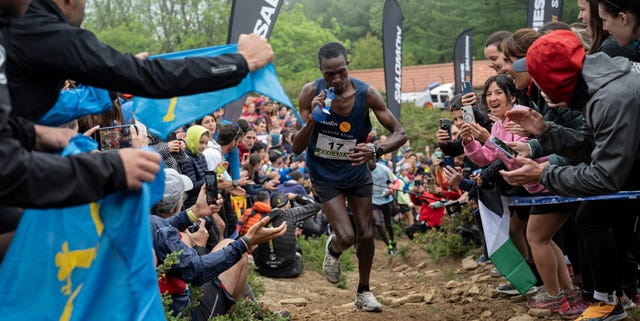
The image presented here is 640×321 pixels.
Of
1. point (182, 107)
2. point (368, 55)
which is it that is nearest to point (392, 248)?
point (182, 107)

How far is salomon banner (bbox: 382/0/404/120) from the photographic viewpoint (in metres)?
16.5

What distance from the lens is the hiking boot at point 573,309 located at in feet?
20.0

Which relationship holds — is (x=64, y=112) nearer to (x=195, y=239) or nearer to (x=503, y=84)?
(x=195, y=239)

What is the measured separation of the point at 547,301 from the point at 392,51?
1077cm

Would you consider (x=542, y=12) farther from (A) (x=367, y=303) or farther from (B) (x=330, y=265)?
(A) (x=367, y=303)

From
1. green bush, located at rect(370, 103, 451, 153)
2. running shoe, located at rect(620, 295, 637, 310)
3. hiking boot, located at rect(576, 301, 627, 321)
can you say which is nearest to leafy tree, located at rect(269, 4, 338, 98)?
green bush, located at rect(370, 103, 451, 153)

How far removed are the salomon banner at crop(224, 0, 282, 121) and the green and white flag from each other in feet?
15.6

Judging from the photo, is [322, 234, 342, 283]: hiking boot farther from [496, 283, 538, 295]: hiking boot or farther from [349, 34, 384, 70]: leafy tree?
[349, 34, 384, 70]: leafy tree

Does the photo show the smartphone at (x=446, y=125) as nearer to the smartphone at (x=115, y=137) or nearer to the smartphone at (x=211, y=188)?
the smartphone at (x=211, y=188)

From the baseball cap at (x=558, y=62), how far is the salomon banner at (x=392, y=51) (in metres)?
12.3

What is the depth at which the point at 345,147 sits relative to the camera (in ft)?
24.3

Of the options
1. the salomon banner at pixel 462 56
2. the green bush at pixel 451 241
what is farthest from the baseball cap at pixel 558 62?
the salomon banner at pixel 462 56

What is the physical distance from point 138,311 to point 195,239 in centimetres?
257

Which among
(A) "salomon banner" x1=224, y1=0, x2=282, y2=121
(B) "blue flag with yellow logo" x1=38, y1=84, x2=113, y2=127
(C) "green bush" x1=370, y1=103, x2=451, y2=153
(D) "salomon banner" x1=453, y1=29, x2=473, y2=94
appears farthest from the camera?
(C) "green bush" x1=370, y1=103, x2=451, y2=153
